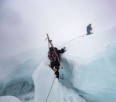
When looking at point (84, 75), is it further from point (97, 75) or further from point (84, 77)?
point (97, 75)

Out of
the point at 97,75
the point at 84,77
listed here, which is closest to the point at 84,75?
the point at 84,77

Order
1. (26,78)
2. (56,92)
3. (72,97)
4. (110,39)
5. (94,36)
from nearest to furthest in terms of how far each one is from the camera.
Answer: (56,92) < (72,97) < (110,39) < (94,36) < (26,78)

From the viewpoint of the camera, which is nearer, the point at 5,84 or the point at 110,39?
the point at 110,39

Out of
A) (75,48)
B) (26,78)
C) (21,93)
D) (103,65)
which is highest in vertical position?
(75,48)

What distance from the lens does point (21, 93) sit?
Result: 21.7ft

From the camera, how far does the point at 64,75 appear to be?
4.77 meters

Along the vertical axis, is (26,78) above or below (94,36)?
below

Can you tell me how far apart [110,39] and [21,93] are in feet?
10.9

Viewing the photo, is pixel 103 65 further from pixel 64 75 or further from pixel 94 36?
pixel 94 36

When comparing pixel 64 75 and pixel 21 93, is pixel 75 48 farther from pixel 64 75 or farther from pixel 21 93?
pixel 21 93

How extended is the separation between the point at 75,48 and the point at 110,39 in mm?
837

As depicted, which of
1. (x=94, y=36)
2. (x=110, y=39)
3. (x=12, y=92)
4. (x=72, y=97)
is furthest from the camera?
(x=12, y=92)

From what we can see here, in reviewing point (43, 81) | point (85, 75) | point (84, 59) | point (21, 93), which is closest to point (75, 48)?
point (84, 59)

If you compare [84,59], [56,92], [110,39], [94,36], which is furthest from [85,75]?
[94,36]
